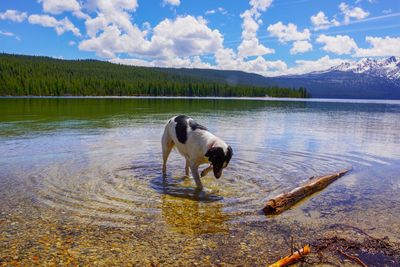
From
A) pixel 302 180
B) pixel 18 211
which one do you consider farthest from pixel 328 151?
pixel 18 211

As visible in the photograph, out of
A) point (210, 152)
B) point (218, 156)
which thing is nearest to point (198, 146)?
point (210, 152)

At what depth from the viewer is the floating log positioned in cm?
668

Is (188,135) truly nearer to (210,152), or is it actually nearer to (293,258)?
(210,152)

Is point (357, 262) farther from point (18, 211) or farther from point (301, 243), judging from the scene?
point (18, 211)

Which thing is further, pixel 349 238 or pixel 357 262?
pixel 349 238

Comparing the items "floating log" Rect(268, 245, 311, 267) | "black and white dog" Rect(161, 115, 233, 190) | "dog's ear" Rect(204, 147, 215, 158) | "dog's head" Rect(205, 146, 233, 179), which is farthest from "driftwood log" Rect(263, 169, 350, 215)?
"floating log" Rect(268, 245, 311, 267)

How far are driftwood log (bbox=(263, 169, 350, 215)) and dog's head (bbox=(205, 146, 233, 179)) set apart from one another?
1.99 m

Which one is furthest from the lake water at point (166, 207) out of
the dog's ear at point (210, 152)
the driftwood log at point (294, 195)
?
the dog's ear at point (210, 152)

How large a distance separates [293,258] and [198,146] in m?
5.94

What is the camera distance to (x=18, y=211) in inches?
370

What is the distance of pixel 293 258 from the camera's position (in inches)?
272

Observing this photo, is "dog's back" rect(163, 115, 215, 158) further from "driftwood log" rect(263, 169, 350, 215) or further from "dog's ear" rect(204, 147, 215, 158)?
"driftwood log" rect(263, 169, 350, 215)

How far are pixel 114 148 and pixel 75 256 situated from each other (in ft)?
44.4

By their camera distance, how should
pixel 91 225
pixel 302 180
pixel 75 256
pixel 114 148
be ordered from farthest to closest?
1. pixel 114 148
2. pixel 302 180
3. pixel 91 225
4. pixel 75 256
